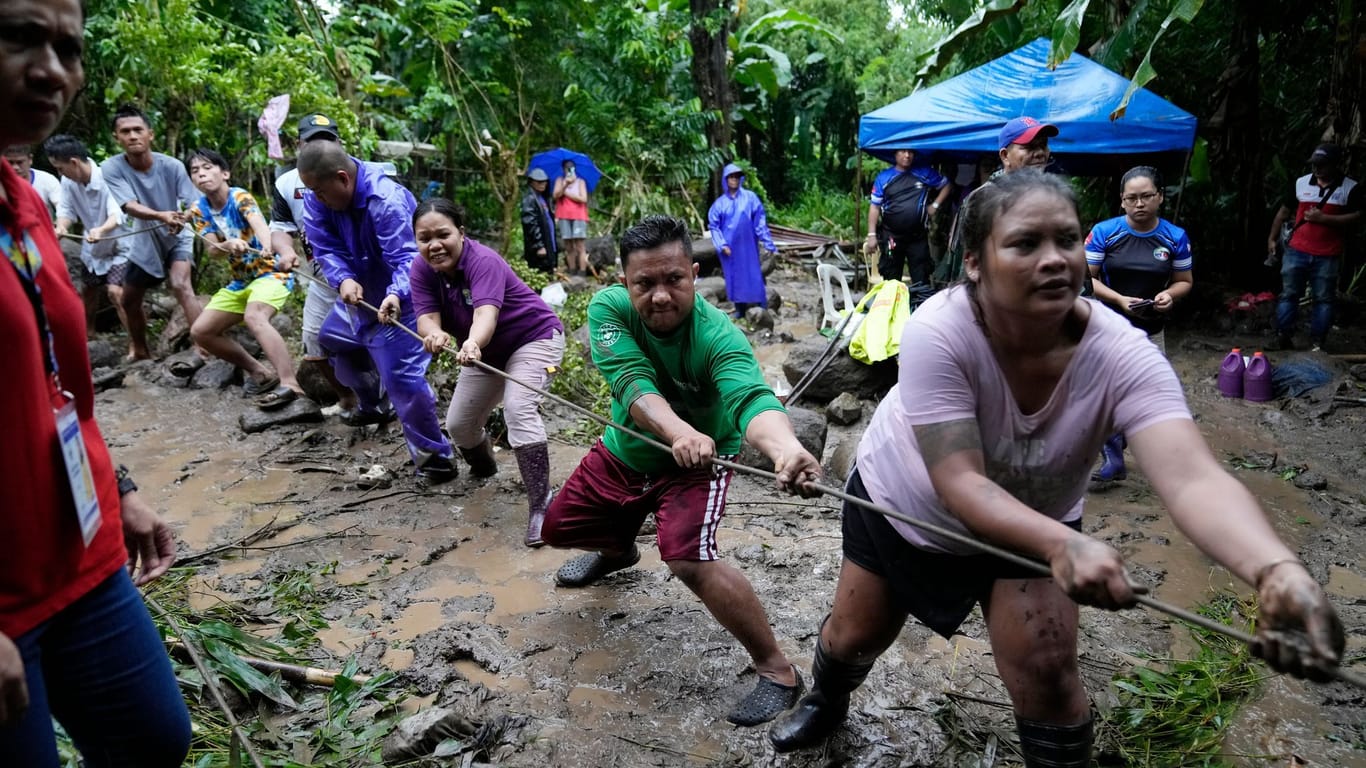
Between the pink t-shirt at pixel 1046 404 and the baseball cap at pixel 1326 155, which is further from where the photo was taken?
the baseball cap at pixel 1326 155

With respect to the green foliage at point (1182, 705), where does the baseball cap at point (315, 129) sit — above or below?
above

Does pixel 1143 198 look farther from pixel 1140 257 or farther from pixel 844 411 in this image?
pixel 844 411

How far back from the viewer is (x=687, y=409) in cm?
324

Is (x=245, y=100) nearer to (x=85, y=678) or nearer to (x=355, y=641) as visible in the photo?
(x=355, y=641)

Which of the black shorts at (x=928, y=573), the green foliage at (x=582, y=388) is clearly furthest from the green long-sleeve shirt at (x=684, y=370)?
the green foliage at (x=582, y=388)

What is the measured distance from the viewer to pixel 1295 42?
29.9ft

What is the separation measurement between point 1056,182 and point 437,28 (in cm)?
1079

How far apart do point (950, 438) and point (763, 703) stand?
1.40 m

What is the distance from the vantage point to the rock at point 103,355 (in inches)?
306

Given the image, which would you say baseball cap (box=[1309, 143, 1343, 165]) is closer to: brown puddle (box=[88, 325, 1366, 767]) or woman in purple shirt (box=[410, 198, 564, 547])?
brown puddle (box=[88, 325, 1366, 767])

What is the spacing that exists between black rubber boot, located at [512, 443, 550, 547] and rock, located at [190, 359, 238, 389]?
4146 millimetres

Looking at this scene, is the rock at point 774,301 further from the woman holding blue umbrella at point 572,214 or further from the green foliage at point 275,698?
the green foliage at point 275,698

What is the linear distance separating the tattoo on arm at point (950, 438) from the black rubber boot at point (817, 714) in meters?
0.95

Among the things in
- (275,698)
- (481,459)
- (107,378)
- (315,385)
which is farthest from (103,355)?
(275,698)
